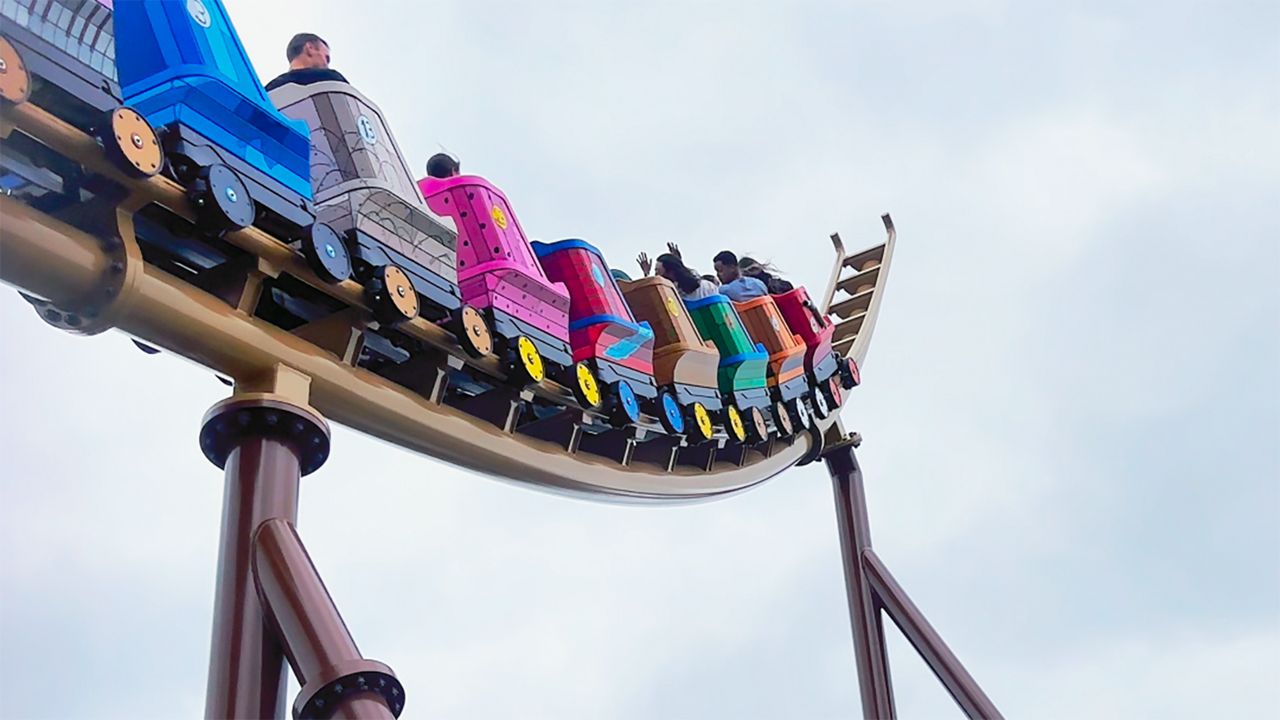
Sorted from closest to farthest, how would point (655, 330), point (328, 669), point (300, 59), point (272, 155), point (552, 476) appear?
point (328, 669), point (272, 155), point (300, 59), point (552, 476), point (655, 330)

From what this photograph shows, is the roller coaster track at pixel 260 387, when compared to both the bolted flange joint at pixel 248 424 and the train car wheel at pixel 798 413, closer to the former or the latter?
the bolted flange joint at pixel 248 424

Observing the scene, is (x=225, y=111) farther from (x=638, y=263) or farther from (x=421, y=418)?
(x=638, y=263)

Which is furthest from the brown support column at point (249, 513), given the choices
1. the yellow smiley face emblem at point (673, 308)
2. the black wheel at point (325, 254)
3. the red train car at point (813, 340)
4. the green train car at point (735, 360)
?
the red train car at point (813, 340)

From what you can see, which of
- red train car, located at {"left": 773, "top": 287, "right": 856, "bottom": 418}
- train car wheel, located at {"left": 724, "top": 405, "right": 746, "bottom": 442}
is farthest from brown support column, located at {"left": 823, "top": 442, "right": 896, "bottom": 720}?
Result: train car wheel, located at {"left": 724, "top": 405, "right": 746, "bottom": 442}

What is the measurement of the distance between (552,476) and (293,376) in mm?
1144

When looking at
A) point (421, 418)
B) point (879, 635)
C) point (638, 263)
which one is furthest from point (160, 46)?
point (879, 635)

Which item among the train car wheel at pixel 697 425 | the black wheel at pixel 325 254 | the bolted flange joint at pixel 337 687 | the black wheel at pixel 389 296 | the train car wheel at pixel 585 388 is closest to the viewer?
the bolted flange joint at pixel 337 687

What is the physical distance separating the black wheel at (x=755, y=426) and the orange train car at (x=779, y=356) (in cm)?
17

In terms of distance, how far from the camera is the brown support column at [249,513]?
2471mm

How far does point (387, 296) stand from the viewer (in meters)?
3.13

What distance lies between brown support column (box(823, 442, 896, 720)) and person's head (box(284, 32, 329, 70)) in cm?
304

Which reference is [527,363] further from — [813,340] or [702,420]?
[813,340]

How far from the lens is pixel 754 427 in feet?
16.9

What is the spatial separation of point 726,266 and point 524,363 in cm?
250
